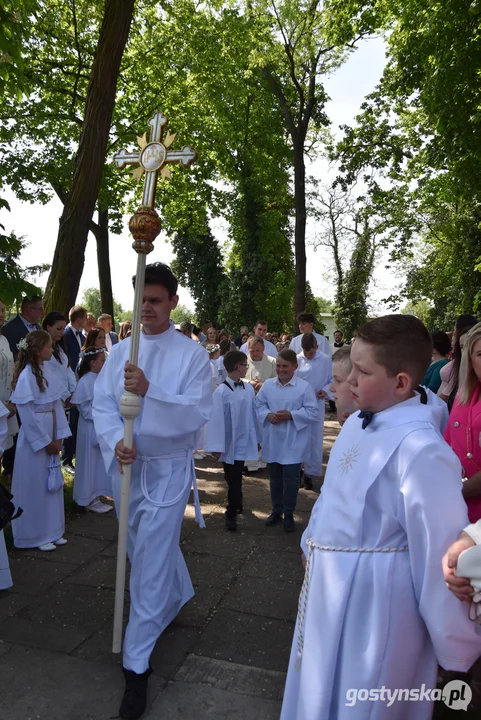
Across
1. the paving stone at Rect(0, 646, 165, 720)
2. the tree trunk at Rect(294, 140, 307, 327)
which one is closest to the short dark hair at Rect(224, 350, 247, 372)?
the paving stone at Rect(0, 646, 165, 720)

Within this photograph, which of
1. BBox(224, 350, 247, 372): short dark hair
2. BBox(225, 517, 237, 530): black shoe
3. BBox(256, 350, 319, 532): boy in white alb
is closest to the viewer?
BBox(225, 517, 237, 530): black shoe

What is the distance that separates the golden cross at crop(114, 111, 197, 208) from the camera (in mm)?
3684

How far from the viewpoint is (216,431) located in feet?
21.6

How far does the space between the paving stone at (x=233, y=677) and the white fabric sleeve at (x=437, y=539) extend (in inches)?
64.0

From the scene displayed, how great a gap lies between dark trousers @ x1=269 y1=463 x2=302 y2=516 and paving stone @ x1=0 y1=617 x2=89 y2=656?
263 centimetres

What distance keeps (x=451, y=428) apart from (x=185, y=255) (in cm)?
3214

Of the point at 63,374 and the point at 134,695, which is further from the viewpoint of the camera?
the point at 63,374

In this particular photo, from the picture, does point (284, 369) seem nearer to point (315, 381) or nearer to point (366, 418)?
point (315, 381)

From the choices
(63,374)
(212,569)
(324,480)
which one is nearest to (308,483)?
(212,569)

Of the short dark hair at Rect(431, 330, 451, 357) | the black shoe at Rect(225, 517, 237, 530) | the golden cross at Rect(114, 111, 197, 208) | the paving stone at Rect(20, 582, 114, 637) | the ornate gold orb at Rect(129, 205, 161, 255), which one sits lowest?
the paving stone at Rect(20, 582, 114, 637)

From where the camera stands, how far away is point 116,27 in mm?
8398

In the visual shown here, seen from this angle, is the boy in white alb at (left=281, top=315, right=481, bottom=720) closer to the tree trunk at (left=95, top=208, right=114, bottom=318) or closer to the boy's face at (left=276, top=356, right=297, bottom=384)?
the boy's face at (left=276, top=356, right=297, bottom=384)

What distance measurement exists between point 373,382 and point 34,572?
3813 mm

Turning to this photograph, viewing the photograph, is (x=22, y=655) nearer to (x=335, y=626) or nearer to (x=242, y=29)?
(x=335, y=626)
